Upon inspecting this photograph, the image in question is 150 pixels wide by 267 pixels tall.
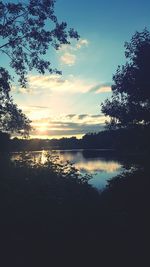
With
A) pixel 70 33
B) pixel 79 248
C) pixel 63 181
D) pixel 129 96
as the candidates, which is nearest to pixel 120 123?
pixel 129 96

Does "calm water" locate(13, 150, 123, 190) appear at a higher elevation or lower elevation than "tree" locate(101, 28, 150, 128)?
lower

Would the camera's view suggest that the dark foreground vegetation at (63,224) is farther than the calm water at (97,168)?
No

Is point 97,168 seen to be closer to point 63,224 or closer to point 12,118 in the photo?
point 12,118

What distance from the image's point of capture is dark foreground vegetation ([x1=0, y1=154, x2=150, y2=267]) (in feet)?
46.6

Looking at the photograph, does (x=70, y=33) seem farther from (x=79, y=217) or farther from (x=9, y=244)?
(x=9, y=244)

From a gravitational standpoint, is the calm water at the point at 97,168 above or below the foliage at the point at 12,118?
below

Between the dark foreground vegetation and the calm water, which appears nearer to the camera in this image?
the dark foreground vegetation

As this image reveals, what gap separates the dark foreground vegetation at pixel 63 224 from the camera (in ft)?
46.6

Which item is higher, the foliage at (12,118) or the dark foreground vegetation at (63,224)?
the foliage at (12,118)

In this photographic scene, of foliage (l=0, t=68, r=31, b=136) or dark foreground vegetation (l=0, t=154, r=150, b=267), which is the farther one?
foliage (l=0, t=68, r=31, b=136)

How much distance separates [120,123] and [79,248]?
39.6 meters

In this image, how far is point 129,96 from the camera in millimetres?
52875

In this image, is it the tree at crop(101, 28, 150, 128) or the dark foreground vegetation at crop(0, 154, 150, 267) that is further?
the tree at crop(101, 28, 150, 128)

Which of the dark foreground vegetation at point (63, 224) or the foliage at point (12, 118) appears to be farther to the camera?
the foliage at point (12, 118)
